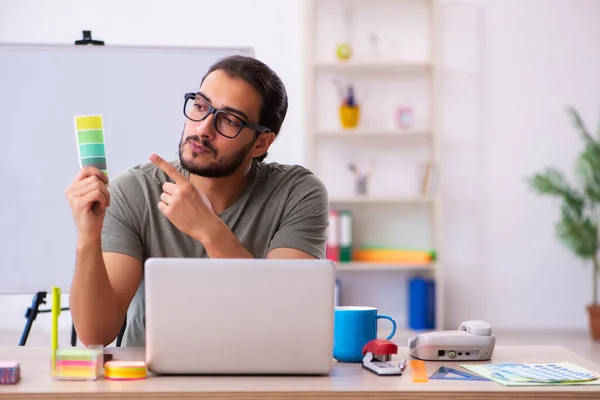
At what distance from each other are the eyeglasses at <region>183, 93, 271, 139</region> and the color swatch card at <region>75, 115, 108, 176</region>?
1.36ft

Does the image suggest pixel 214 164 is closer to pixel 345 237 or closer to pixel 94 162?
pixel 94 162

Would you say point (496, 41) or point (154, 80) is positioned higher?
point (496, 41)

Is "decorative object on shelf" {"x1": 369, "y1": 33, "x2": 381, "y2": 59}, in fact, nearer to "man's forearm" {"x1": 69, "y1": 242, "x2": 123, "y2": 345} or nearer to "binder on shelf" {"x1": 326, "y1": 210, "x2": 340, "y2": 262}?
"binder on shelf" {"x1": 326, "y1": 210, "x2": 340, "y2": 262}

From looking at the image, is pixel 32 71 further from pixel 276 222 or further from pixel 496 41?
pixel 496 41

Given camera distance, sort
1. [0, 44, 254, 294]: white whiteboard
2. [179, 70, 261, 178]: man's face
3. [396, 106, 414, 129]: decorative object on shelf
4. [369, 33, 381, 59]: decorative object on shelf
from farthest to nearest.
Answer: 1. [369, 33, 381, 59]: decorative object on shelf
2. [396, 106, 414, 129]: decorative object on shelf
3. [0, 44, 254, 294]: white whiteboard
4. [179, 70, 261, 178]: man's face

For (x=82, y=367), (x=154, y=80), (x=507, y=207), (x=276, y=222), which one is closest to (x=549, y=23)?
(x=507, y=207)

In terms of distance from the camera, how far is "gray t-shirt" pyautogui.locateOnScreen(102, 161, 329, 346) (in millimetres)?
1860

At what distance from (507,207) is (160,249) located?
3897 millimetres

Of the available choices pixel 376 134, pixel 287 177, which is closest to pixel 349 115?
pixel 376 134

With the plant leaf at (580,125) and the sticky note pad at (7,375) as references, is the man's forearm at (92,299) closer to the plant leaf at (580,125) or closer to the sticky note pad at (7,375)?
the sticky note pad at (7,375)

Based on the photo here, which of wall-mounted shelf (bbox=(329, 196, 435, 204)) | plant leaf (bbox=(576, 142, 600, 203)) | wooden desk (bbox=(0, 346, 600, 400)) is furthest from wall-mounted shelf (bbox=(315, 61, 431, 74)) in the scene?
wooden desk (bbox=(0, 346, 600, 400))

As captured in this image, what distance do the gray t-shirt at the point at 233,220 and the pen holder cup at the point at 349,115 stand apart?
10.3ft

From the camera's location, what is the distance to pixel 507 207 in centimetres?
536

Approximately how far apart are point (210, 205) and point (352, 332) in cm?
48
